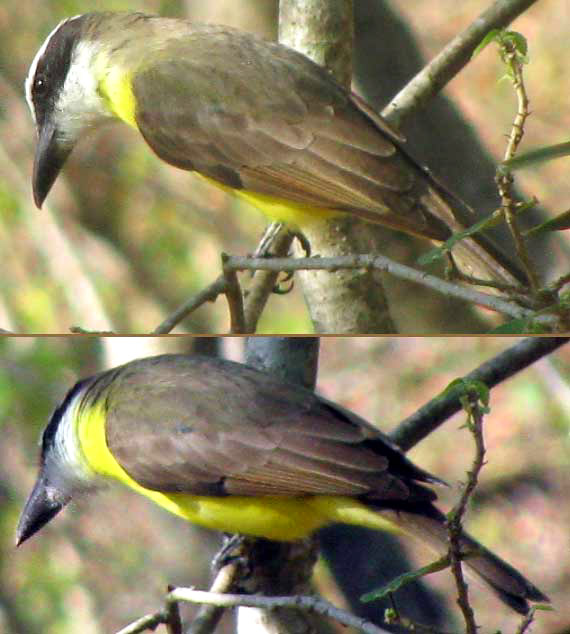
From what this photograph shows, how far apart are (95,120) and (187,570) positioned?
2.79 feet

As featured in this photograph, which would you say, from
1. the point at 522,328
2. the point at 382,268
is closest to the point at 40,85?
the point at 382,268

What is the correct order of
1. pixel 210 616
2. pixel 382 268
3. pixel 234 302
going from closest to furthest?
pixel 382 268, pixel 210 616, pixel 234 302

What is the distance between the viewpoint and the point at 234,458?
1794 millimetres

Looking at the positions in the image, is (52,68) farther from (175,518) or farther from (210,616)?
(210,616)

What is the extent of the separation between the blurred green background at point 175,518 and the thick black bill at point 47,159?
10.5 inches

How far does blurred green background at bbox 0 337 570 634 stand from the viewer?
178cm

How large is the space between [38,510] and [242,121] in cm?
74

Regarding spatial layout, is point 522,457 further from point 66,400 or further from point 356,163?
point 66,400

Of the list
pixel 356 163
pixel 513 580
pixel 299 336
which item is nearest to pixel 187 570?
pixel 299 336

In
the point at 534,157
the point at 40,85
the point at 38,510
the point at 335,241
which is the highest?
the point at 534,157

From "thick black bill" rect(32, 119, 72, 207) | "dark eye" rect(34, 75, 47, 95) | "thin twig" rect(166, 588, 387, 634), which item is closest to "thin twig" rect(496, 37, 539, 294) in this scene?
"thin twig" rect(166, 588, 387, 634)

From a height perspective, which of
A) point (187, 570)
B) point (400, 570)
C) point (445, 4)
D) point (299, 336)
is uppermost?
point (445, 4)

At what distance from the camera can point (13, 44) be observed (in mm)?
1889

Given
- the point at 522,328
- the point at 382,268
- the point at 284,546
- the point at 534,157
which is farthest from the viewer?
the point at 284,546
